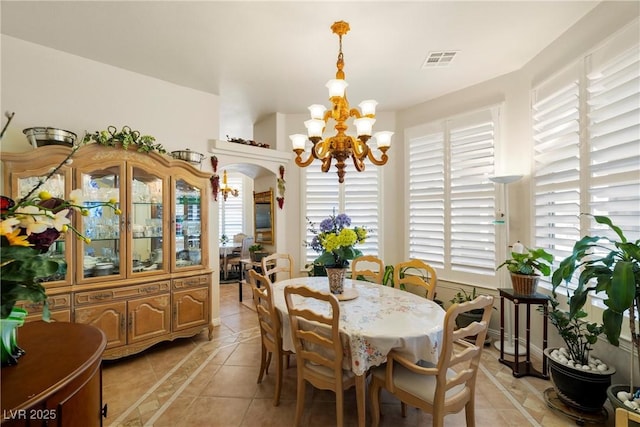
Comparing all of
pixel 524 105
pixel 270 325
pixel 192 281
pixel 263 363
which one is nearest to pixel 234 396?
pixel 263 363

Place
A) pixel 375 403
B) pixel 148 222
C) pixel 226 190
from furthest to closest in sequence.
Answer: pixel 226 190 → pixel 148 222 → pixel 375 403

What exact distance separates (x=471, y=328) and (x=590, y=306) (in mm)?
1624

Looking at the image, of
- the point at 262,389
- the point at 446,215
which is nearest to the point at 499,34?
the point at 446,215

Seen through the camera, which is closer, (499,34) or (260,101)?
(499,34)

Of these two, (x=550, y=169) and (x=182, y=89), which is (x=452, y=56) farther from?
(x=182, y=89)

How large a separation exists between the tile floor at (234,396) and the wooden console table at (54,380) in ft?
3.36

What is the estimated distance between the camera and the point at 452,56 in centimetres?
284

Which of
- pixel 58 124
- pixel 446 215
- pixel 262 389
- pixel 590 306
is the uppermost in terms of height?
pixel 58 124

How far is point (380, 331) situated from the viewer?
1.68 metres

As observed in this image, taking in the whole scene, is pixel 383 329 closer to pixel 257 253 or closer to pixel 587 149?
pixel 587 149

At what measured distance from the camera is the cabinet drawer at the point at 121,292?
8.26 feet

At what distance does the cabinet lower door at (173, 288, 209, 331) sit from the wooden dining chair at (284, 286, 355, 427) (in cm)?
176

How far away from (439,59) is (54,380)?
11.7ft

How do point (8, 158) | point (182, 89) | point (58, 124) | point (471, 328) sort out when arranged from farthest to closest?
1. point (182, 89)
2. point (58, 124)
3. point (8, 158)
4. point (471, 328)
